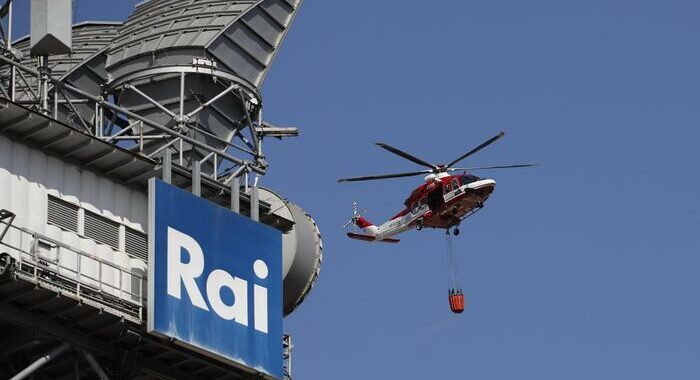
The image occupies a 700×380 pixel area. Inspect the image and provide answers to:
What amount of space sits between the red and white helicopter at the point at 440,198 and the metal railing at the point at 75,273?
42.6 metres

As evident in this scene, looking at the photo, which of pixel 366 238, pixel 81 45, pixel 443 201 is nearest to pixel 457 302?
pixel 443 201

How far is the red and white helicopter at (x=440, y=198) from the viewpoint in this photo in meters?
94.2

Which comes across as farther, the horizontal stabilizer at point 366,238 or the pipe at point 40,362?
the horizontal stabilizer at point 366,238

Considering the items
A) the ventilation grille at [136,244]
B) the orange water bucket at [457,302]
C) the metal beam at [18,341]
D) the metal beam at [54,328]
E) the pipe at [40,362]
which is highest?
the orange water bucket at [457,302]

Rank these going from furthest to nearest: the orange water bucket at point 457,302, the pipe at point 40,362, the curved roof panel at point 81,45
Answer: the orange water bucket at point 457,302
the curved roof panel at point 81,45
the pipe at point 40,362

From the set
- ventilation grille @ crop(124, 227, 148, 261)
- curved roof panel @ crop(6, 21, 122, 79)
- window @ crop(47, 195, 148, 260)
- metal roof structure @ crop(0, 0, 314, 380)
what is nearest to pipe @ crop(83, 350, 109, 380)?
metal roof structure @ crop(0, 0, 314, 380)

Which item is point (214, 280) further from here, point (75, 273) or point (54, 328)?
point (54, 328)

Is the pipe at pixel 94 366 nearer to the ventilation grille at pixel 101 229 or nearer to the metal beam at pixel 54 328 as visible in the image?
the metal beam at pixel 54 328

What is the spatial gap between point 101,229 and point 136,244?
1.41m

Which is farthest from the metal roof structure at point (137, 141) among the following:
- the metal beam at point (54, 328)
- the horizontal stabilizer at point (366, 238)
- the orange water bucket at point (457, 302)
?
the horizontal stabilizer at point (366, 238)

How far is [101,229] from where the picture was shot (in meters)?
53.9

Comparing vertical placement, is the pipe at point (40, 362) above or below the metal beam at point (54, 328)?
below

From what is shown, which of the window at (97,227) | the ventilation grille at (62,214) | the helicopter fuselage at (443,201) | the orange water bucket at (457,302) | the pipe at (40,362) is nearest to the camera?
the pipe at (40,362)

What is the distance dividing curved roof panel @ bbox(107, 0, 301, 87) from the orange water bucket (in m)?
25.3
